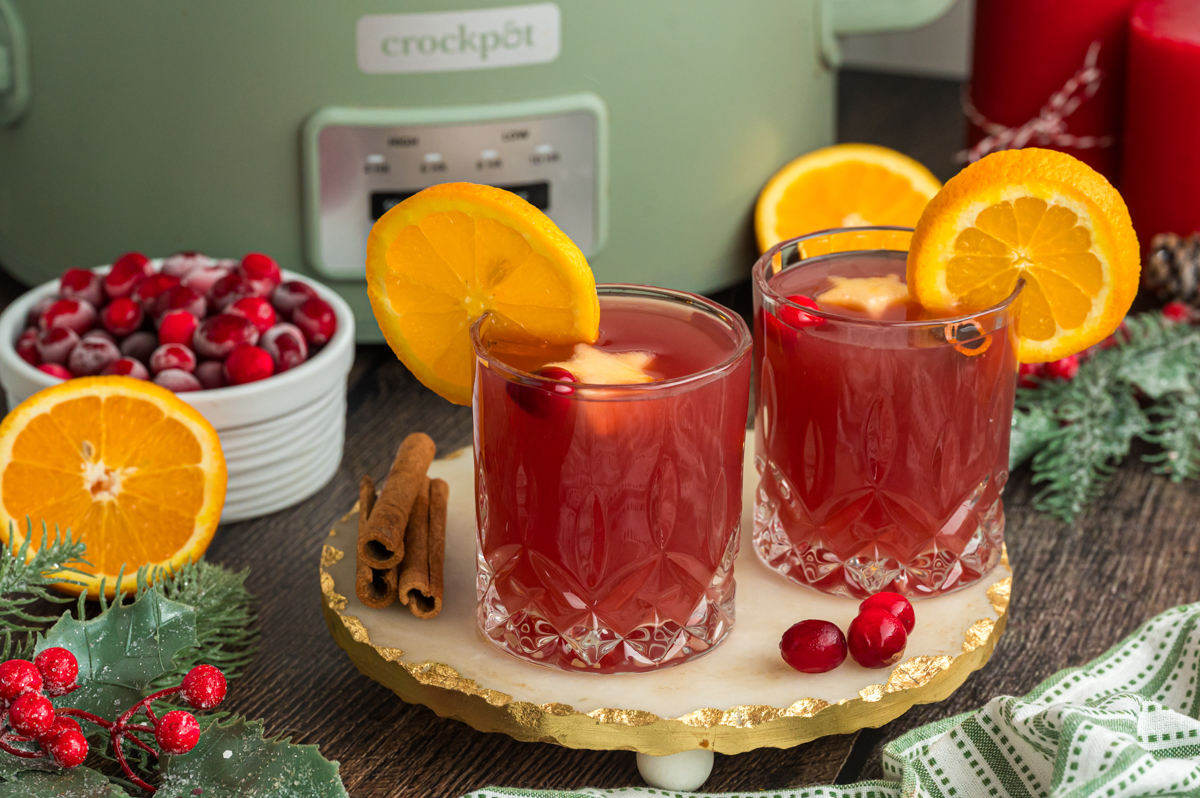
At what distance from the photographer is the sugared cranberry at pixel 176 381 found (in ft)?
2.59

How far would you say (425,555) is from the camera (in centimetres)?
68

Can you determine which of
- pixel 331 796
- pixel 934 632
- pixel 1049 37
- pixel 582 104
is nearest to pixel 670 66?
pixel 582 104

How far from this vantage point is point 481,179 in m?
0.94

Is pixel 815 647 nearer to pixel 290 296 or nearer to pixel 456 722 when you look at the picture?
pixel 456 722

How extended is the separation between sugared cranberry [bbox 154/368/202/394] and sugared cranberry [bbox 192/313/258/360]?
2 centimetres

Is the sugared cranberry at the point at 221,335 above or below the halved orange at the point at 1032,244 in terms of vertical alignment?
below

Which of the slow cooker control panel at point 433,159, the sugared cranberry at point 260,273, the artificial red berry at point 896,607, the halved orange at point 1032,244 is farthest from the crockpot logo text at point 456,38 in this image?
the artificial red berry at point 896,607

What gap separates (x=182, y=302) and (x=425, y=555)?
0.27 metres

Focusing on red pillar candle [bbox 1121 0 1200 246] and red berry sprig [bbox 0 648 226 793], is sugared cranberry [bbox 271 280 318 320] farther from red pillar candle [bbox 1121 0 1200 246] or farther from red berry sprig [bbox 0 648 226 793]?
red pillar candle [bbox 1121 0 1200 246]

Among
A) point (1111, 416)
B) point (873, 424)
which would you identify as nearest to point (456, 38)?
point (873, 424)

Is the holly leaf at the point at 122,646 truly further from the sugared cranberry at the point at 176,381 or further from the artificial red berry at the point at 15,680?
the sugared cranberry at the point at 176,381

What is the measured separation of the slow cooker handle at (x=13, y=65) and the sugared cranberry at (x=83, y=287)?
6.4 inches

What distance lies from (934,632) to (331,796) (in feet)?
0.97

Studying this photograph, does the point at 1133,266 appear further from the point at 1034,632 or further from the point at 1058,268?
the point at 1034,632
